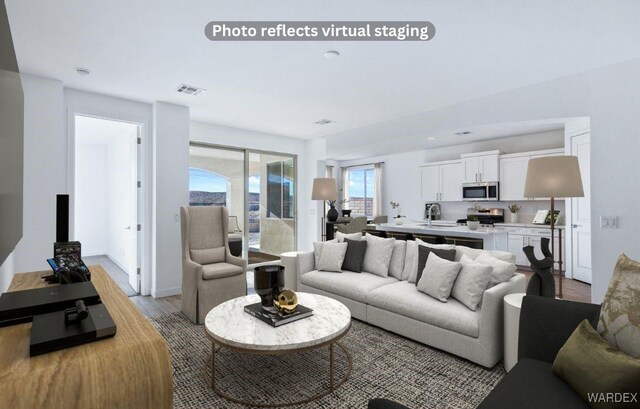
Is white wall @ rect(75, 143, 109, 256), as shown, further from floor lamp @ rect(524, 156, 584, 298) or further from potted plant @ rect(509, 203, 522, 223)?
potted plant @ rect(509, 203, 522, 223)

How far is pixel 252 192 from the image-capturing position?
20.1 ft

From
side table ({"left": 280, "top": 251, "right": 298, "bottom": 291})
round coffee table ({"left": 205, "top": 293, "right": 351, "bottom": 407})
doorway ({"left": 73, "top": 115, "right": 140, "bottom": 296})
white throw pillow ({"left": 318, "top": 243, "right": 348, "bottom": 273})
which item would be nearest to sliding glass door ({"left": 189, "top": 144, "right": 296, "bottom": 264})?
doorway ({"left": 73, "top": 115, "right": 140, "bottom": 296})

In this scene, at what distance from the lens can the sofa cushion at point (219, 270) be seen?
3490mm

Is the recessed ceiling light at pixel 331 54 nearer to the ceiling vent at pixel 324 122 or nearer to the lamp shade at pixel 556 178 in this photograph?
the lamp shade at pixel 556 178

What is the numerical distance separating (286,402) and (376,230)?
4.64m

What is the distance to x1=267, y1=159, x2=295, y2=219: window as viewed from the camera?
650cm

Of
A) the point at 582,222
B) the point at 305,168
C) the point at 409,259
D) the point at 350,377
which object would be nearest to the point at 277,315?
the point at 350,377

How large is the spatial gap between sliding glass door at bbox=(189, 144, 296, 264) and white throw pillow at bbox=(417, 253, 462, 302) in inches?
151

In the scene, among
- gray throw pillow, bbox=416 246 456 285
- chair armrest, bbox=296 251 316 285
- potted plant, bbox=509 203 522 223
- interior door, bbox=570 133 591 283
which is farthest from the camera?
potted plant, bbox=509 203 522 223

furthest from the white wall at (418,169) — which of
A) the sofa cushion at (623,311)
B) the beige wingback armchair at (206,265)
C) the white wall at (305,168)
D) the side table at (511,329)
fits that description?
the beige wingback armchair at (206,265)

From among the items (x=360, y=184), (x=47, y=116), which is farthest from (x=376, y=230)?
(x=47, y=116)

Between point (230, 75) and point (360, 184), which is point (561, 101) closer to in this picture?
point (230, 75)

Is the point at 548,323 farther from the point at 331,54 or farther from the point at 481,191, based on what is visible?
the point at 481,191

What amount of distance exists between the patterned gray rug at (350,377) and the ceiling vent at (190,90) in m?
2.73
